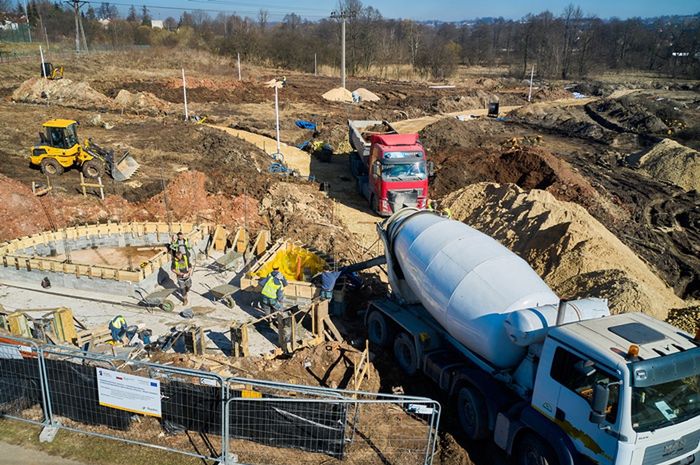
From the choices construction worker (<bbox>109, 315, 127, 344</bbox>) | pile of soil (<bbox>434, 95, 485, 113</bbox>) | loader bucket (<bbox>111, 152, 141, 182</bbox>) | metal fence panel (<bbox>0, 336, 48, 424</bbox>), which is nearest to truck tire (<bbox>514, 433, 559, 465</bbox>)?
metal fence panel (<bbox>0, 336, 48, 424</bbox>)

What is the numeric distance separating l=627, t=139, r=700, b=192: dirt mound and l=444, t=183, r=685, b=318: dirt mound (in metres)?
12.5

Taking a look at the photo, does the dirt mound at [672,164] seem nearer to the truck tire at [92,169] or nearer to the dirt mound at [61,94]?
the truck tire at [92,169]

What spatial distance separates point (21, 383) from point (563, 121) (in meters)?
43.2

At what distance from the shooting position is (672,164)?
2712 centimetres

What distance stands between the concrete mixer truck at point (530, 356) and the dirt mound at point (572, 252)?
4239mm

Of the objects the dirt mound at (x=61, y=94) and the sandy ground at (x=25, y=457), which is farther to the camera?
the dirt mound at (x=61, y=94)

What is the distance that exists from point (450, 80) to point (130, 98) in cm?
4630

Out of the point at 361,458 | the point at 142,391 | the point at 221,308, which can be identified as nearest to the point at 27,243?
the point at 221,308

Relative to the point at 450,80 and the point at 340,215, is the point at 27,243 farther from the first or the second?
the point at 450,80

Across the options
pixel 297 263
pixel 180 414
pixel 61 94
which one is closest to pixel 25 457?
pixel 180 414

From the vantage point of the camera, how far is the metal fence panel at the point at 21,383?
7871 millimetres

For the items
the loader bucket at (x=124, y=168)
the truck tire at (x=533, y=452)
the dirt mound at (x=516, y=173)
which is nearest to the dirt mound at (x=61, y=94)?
the loader bucket at (x=124, y=168)

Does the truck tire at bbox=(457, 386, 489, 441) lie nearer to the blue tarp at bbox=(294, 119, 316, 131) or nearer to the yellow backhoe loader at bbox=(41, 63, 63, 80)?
A: the blue tarp at bbox=(294, 119, 316, 131)

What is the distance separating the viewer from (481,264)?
909 centimetres
